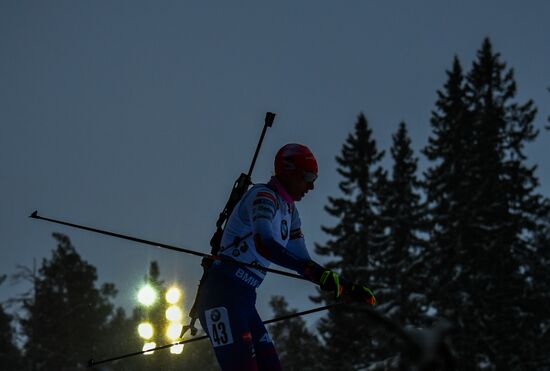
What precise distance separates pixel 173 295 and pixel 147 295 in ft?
1.75

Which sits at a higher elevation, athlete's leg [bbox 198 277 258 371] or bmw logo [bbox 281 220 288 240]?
bmw logo [bbox 281 220 288 240]

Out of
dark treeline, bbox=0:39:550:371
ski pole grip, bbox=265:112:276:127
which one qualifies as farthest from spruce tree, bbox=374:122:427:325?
ski pole grip, bbox=265:112:276:127

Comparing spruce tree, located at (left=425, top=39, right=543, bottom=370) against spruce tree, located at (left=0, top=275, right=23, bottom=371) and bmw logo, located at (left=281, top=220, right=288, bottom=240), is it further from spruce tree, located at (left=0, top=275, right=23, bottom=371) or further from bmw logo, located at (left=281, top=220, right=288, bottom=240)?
spruce tree, located at (left=0, top=275, right=23, bottom=371)

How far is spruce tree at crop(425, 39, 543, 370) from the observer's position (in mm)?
25719

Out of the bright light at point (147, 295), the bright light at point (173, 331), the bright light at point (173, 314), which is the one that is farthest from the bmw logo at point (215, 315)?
the bright light at point (147, 295)

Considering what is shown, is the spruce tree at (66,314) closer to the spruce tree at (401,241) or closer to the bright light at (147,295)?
the spruce tree at (401,241)

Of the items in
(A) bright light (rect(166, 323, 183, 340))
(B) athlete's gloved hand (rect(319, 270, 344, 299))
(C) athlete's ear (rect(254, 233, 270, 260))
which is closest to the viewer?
(B) athlete's gloved hand (rect(319, 270, 344, 299))

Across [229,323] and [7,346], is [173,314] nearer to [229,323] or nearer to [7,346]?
[229,323]

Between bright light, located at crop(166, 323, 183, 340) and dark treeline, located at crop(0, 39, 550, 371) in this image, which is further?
dark treeline, located at crop(0, 39, 550, 371)

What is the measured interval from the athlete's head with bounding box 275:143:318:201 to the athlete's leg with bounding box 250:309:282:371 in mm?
1149

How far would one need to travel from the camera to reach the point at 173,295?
1341cm

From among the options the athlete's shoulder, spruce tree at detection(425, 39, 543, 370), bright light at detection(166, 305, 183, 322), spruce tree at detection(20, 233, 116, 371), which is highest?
spruce tree at detection(20, 233, 116, 371)

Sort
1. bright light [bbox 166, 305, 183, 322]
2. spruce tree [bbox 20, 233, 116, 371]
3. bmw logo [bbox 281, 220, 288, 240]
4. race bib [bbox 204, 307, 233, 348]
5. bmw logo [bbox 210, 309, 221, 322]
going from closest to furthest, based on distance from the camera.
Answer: race bib [bbox 204, 307, 233, 348] → bmw logo [bbox 210, 309, 221, 322] → bmw logo [bbox 281, 220, 288, 240] → bright light [bbox 166, 305, 183, 322] → spruce tree [bbox 20, 233, 116, 371]

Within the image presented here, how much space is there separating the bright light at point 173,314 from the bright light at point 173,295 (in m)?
0.25
